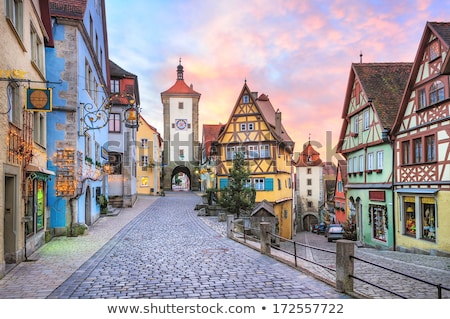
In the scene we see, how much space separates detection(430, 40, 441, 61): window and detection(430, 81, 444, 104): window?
38.8 inches

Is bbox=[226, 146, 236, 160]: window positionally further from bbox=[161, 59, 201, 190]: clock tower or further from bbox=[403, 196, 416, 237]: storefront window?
bbox=[161, 59, 201, 190]: clock tower

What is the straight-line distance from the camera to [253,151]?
102 feet

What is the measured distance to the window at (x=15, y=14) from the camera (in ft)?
29.2

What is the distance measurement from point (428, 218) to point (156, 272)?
11.8m

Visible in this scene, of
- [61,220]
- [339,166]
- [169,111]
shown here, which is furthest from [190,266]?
[169,111]

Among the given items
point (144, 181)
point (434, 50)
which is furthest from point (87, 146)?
point (144, 181)

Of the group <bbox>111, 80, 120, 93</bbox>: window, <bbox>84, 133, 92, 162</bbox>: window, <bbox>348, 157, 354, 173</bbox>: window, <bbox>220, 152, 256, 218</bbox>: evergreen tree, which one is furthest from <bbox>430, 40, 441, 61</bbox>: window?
<bbox>111, 80, 120, 93</bbox>: window

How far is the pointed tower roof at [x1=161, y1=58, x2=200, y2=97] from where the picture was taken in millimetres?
58094

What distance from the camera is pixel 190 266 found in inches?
373

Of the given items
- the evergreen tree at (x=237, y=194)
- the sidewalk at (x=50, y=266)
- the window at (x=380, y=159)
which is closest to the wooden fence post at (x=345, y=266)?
the sidewalk at (x=50, y=266)

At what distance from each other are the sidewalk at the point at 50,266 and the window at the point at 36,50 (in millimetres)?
5261

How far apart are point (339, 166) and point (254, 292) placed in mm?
25585

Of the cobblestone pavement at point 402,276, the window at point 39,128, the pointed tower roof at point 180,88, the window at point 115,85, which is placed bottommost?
the cobblestone pavement at point 402,276

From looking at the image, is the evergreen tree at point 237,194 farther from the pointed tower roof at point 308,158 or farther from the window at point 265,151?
the pointed tower roof at point 308,158
